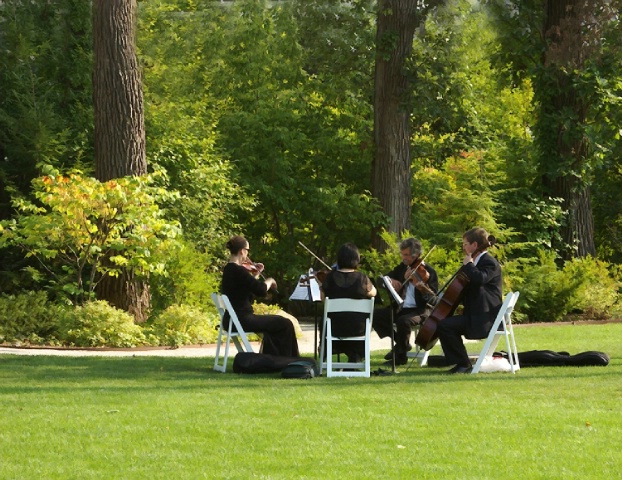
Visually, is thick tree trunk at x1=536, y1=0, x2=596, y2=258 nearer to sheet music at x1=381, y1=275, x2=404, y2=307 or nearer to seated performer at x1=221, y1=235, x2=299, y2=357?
sheet music at x1=381, y1=275, x2=404, y2=307

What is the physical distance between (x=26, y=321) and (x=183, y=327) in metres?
2.27

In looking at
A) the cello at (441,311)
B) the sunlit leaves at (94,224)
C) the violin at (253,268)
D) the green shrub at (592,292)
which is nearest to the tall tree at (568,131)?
the green shrub at (592,292)

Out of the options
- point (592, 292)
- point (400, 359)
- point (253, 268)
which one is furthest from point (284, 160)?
point (253, 268)

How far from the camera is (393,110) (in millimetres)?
23953

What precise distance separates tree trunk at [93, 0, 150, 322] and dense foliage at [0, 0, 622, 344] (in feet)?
2.39

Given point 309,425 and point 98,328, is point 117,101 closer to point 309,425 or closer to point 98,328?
point 98,328

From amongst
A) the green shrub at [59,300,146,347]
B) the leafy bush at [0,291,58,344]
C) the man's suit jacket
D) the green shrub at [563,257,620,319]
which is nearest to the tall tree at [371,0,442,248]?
the green shrub at [563,257,620,319]

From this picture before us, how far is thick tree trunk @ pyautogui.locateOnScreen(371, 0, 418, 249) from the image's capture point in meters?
23.6

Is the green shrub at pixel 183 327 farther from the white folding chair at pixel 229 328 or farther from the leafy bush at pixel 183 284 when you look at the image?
the white folding chair at pixel 229 328

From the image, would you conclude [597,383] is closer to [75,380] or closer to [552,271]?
[75,380]

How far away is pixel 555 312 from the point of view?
73.1ft

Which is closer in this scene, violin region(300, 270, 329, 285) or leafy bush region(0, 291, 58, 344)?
violin region(300, 270, 329, 285)

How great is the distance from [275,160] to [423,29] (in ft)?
13.1

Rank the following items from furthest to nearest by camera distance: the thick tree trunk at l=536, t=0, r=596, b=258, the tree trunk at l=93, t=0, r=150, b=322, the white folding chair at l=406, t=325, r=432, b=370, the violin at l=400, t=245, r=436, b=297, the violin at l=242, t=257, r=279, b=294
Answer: the thick tree trunk at l=536, t=0, r=596, b=258, the tree trunk at l=93, t=0, r=150, b=322, the white folding chair at l=406, t=325, r=432, b=370, the violin at l=400, t=245, r=436, b=297, the violin at l=242, t=257, r=279, b=294
